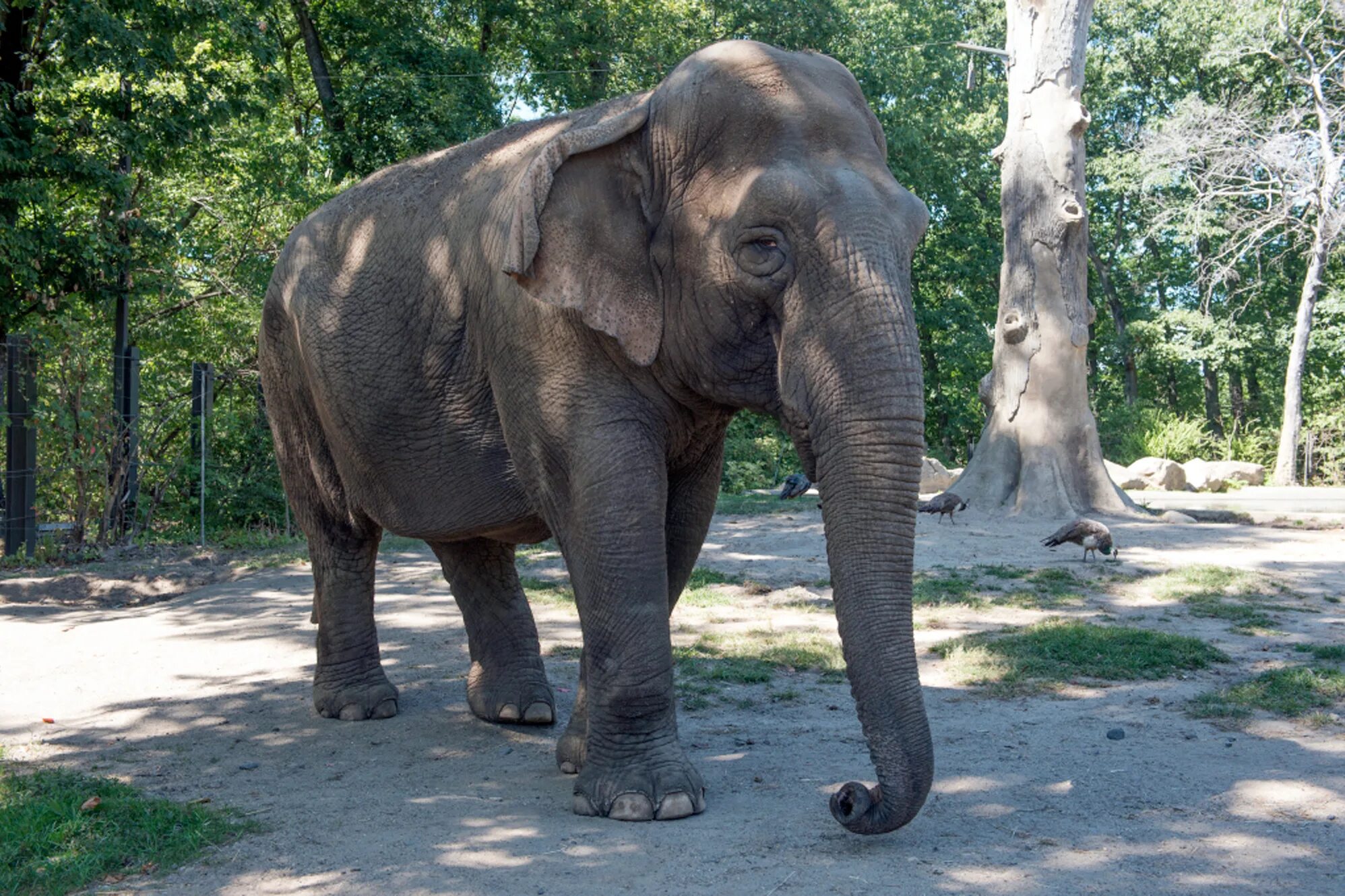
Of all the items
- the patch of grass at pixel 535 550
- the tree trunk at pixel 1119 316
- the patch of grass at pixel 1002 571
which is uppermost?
the tree trunk at pixel 1119 316

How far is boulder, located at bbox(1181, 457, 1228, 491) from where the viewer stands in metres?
25.0

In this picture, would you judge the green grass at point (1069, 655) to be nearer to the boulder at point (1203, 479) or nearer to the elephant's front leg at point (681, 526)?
the elephant's front leg at point (681, 526)

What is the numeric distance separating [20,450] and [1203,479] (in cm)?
2114

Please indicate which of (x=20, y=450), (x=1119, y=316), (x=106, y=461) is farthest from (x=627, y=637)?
(x=1119, y=316)

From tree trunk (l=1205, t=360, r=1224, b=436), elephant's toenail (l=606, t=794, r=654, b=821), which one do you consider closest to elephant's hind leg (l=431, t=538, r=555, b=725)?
elephant's toenail (l=606, t=794, r=654, b=821)

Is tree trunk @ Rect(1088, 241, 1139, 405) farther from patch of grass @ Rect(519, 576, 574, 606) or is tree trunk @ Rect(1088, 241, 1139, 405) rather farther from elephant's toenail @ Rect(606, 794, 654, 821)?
elephant's toenail @ Rect(606, 794, 654, 821)

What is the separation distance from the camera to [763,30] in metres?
25.3

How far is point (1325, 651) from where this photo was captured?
7.18m

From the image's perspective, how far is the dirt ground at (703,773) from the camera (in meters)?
3.86

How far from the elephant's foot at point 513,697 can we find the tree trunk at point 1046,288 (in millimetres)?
9870

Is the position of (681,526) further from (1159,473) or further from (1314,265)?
(1314,265)

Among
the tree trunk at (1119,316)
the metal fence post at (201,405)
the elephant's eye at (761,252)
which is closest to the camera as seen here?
the elephant's eye at (761,252)

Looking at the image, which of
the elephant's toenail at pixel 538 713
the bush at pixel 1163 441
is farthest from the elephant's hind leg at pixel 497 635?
the bush at pixel 1163 441

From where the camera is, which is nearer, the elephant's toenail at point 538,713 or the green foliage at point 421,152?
the elephant's toenail at point 538,713
